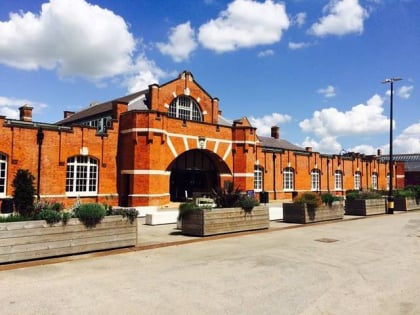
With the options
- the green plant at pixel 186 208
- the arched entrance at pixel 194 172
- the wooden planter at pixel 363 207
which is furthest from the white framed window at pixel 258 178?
the green plant at pixel 186 208

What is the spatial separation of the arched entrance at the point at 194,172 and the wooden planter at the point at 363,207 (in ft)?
32.3

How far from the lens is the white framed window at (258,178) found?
33.2m

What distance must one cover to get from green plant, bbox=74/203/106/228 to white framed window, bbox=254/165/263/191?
2402 cm

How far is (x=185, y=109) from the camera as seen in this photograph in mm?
29578

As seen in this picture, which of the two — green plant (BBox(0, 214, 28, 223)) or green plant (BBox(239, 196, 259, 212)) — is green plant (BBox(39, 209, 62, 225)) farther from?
green plant (BBox(239, 196, 259, 212))

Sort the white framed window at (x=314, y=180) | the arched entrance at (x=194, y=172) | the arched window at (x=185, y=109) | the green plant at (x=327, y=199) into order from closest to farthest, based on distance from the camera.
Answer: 1. the green plant at (x=327, y=199)
2. the arched entrance at (x=194, y=172)
3. the arched window at (x=185, y=109)
4. the white framed window at (x=314, y=180)

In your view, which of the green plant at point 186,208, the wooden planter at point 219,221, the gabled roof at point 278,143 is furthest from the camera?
the gabled roof at point 278,143

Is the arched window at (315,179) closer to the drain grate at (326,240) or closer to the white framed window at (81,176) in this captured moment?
the white framed window at (81,176)

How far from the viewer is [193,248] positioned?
1093 centimetres

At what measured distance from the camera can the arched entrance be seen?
28.7 m

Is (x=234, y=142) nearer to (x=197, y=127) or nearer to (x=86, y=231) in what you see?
(x=197, y=127)

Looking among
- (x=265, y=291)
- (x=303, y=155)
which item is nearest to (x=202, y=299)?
(x=265, y=291)

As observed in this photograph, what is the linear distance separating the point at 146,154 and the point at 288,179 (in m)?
17.3

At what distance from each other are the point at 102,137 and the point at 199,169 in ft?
27.7
